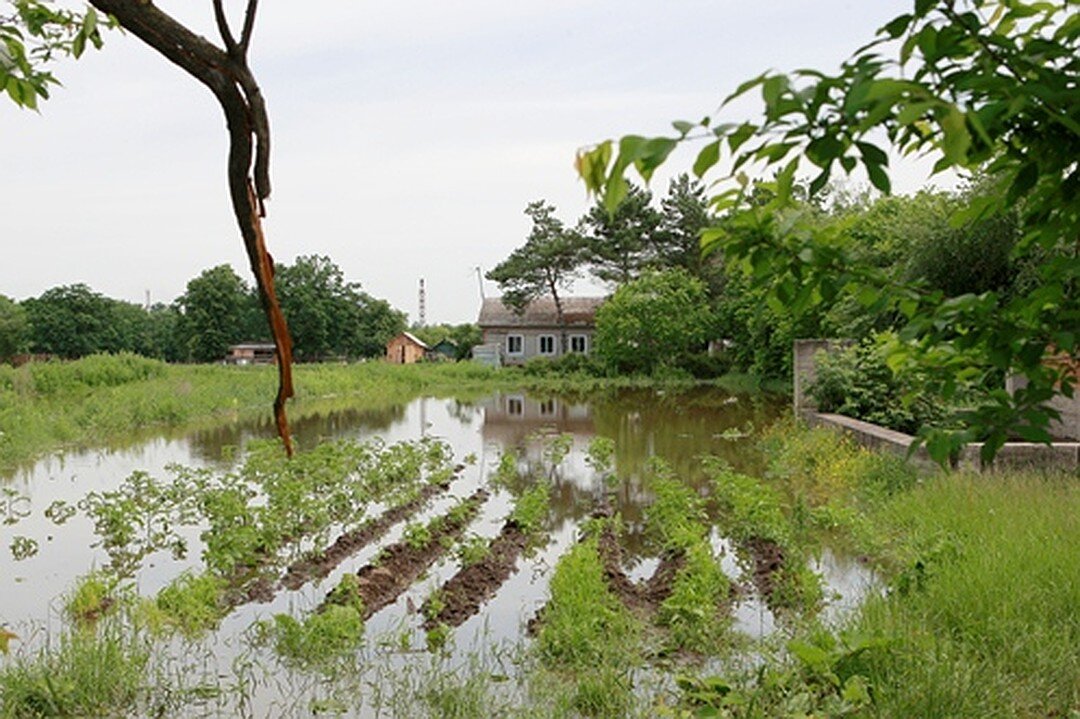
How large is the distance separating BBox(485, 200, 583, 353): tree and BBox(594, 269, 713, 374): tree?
18.4 ft

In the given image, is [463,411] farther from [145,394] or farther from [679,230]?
[679,230]

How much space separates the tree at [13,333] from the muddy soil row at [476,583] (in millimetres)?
56429

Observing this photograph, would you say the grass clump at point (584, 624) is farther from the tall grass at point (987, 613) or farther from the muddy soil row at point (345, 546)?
the muddy soil row at point (345, 546)

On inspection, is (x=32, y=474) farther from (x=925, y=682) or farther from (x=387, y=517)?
(x=925, y=682)

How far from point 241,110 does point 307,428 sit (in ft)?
70.1

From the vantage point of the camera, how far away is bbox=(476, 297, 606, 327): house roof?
48.8 meters

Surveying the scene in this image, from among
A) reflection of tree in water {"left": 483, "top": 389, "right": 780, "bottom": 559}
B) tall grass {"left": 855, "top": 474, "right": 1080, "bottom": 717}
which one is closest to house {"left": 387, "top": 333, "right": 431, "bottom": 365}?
reflection of tree in water {"left": 483, "top": 389, "right": 780, "bottom": 559}

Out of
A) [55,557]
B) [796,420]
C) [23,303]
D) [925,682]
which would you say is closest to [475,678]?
[925,682]

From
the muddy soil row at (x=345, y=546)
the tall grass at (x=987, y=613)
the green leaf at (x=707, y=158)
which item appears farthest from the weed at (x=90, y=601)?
the green leaf at (x=707, y=158)

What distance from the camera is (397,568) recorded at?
8.54 meters

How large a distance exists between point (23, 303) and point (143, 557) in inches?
2598

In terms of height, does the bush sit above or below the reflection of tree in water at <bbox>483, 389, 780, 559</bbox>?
above

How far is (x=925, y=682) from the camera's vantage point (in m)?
4.28

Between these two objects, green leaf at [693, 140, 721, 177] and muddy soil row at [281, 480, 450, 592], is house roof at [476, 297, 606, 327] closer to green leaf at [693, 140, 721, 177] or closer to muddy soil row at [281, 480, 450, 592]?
muddy soil row at [281, 480, 450, 592]
